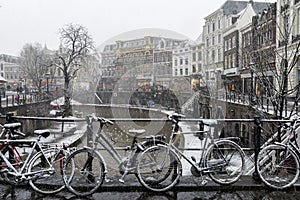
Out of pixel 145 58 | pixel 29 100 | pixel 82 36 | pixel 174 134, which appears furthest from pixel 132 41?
pixel 174 134

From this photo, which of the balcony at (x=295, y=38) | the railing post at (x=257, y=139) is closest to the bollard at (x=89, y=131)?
the railing post at (x=257, y=139)

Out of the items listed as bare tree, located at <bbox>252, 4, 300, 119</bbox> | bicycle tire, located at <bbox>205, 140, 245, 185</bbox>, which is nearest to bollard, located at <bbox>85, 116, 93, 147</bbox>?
bicycle tire, located at <bbox>205, 140, 245, 185</bbox>

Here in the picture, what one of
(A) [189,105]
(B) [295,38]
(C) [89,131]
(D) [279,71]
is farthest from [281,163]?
(A) [189,105]

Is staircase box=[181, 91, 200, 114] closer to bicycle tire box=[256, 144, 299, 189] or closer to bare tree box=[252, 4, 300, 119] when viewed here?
bare tree box=[252, 4, 300, 119]

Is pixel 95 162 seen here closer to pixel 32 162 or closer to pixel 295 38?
pixel 32 162

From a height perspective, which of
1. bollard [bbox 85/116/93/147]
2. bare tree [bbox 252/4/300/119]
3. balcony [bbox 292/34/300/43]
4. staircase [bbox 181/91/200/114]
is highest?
balcony [bbox 292/34/300/43]

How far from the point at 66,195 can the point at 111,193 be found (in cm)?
55

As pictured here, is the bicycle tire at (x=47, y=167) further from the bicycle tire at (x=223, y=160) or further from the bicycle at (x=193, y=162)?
the bicycle tire at (x=223, y=160)

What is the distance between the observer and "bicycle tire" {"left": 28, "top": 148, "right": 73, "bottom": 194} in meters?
3.93

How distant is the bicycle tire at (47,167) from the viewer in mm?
3930

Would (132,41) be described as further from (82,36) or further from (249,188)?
(249,188)

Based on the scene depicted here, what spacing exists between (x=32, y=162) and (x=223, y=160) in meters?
2.46

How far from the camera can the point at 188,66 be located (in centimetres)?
5506

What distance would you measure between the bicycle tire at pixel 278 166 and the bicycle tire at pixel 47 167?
8.47 feet
